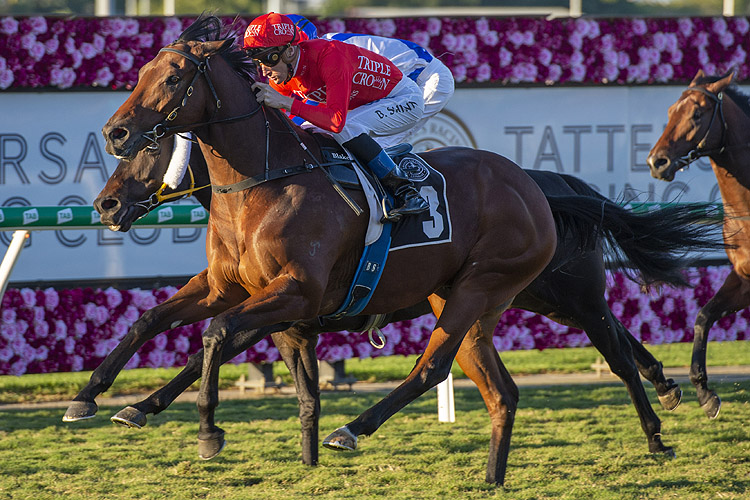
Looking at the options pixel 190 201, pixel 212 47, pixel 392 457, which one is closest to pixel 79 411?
pixel 212 47

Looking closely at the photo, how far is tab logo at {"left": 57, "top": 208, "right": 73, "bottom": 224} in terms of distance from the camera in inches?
216

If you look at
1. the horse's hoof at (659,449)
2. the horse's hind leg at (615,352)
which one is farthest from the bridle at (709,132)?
the horse's hoof at (659,449)

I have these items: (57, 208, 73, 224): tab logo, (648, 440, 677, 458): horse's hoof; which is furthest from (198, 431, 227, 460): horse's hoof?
(648, 440, 677, 458): horse's hoof

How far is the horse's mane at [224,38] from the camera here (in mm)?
3900

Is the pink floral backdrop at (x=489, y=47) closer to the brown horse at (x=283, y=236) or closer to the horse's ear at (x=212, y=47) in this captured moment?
the brown horse at (x=283, y=236)

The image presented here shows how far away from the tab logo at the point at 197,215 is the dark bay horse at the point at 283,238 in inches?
60.9

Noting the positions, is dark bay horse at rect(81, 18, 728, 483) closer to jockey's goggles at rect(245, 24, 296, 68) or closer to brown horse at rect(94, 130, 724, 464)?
jockey's goggles at rect(245, 24, 296, 68)

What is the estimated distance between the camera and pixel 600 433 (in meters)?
5.64

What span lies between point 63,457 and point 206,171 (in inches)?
67.9

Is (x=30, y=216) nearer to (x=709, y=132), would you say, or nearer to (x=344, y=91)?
(x=344, y=91)

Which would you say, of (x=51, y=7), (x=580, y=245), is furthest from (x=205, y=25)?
(x=51, y=7)

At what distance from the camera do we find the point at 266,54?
3898mm

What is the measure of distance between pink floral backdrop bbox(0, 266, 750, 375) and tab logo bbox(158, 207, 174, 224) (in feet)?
4.03

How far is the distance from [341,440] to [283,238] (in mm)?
794
